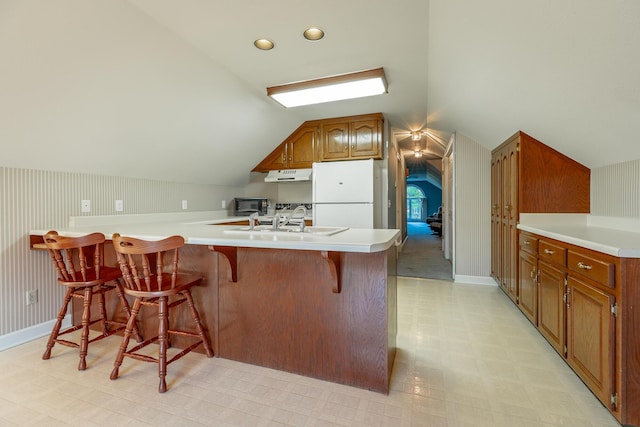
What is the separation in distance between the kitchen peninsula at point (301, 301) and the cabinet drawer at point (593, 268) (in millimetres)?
1015

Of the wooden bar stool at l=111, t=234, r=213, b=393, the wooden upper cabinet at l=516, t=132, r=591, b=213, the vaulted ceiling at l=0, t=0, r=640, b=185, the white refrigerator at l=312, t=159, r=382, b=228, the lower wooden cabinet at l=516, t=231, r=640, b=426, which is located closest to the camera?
the lower wooden cabinet at l=516, t=231, r=640, b=426

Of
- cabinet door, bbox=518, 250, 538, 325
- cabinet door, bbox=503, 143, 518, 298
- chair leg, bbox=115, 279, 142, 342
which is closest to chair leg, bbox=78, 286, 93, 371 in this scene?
chair leg, bbox=115, 279, 142, 342

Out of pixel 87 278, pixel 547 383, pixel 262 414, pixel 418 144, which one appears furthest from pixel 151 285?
pixel 418 144

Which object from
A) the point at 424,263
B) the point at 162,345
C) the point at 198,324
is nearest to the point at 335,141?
the point at 424,263

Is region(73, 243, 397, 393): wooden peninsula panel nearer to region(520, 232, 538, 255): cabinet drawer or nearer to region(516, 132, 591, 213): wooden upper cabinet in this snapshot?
region(520, 232, 538, 255): cabinet drawer

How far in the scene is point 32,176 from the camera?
2307 mm

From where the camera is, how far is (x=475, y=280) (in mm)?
3920

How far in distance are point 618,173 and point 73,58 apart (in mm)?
3821

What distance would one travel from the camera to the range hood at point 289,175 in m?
4.22

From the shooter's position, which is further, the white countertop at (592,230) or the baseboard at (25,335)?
the baseboard at (25,335)

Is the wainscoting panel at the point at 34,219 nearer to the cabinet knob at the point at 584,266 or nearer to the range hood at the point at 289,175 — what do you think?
the range hood at the point at 289,175

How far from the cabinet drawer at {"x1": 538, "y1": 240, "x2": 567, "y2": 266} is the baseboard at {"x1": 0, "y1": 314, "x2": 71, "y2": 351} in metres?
3.85

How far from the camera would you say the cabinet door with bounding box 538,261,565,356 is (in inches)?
75.4

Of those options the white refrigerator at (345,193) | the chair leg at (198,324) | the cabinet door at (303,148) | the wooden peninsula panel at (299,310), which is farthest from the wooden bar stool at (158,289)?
the cabinet door at (303,148)
